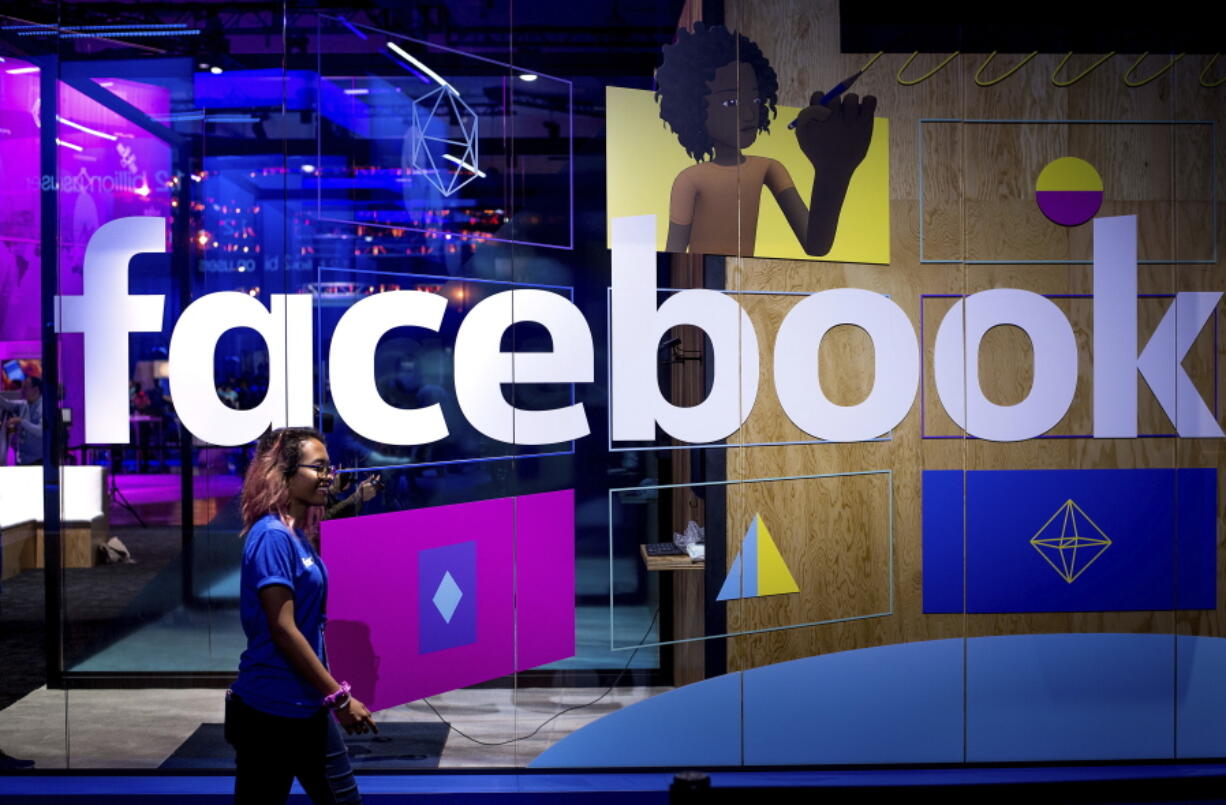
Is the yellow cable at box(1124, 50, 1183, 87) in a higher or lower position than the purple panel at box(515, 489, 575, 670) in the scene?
higher

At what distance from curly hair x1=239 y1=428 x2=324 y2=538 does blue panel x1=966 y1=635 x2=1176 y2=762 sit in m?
2.89

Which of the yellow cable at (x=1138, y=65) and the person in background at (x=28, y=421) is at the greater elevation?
the yellow cable at (x=1138, y=65)

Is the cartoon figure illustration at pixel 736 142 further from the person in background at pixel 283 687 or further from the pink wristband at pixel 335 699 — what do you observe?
the pink wristband at pixel 335 699

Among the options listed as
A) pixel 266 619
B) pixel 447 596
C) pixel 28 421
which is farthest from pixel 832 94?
pixel 28 421

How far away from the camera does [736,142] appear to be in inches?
150

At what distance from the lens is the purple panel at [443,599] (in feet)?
11.9

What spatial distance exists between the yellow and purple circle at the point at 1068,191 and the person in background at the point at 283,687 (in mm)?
3252

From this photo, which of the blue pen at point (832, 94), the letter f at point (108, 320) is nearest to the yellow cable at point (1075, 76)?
the blue pen at point (832, 94)

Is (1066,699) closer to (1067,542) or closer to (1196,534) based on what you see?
(1067,542)

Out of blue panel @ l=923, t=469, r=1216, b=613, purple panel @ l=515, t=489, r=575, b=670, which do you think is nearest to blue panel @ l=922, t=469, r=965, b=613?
blue panel @ l=923, t=469, r=1216, b=613

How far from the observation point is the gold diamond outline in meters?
3.91

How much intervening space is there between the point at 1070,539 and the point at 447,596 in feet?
8.67

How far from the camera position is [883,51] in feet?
12.7

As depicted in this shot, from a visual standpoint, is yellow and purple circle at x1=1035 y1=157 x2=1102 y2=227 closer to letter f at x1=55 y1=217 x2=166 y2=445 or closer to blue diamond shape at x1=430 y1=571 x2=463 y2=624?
blue diamond shape at x1=430 y1=571 x2=463 y2=624
